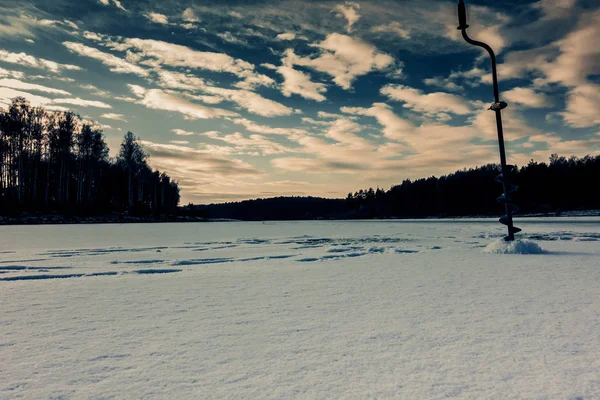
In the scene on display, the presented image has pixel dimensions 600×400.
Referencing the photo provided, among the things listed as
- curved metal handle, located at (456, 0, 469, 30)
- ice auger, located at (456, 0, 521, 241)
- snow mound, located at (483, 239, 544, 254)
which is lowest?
snow mound, located at (483, 239, 544, 254)

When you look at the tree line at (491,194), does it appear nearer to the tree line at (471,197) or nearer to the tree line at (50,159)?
the tree line at (471,197)

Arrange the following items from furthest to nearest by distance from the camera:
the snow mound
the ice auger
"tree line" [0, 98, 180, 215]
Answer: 1. "tree line" [0, 98, 180, 215]
2. the ice auger
3. the snow mound

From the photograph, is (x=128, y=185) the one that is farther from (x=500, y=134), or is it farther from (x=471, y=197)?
(x=471, y=197)

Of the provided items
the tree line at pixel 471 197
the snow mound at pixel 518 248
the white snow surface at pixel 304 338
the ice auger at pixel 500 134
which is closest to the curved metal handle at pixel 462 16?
the ice auger at pixel 500 134

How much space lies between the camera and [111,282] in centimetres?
413

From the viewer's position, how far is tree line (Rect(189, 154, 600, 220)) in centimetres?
6494

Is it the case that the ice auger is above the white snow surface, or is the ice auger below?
above

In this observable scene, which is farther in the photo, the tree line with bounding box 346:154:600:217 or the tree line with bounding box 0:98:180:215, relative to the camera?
the tree line with bounding box 346:154:600:217

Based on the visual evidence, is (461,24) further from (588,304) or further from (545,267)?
(588,304)

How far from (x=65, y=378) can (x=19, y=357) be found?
1.61 feet

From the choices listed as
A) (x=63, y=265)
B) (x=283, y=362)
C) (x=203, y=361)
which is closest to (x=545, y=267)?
(x=283, y=362)

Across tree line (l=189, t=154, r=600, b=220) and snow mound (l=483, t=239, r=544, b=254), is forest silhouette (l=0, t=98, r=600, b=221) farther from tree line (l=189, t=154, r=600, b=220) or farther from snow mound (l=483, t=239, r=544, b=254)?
snow mound (l=483, t=239, r=544, b=254)

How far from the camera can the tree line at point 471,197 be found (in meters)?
64.9

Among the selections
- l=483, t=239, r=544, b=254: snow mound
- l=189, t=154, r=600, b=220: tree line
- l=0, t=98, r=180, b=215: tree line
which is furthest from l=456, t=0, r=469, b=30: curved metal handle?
l=0, t=98, r=180, b=215: tree line
